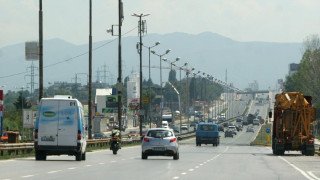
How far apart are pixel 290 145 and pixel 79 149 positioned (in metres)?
18.2

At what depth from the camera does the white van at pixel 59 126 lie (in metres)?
37.5

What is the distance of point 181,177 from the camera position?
26.5 m

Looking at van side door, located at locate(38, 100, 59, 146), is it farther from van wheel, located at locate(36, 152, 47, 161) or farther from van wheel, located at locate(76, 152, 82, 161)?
van wheel, located at locate(76, 152, 82, 161)

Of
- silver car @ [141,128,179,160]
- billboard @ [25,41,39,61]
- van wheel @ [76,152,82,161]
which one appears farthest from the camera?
billboard @ [25,41,39,61]

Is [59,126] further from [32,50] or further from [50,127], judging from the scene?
[32,50]

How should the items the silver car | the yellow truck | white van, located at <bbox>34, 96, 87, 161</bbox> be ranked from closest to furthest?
white van, located at <bbox>34, 96, 87, 161</bbox> < the silver car < the yellow truck

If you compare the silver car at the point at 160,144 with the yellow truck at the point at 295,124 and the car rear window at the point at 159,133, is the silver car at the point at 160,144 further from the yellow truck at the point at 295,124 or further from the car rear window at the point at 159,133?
the yellow truck at the point at 295,124

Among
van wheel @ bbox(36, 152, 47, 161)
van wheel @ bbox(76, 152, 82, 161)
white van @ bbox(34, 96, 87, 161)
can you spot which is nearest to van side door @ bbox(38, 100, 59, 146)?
white van @ bbox(34, 96, 87, 161)

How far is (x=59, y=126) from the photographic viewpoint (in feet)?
124

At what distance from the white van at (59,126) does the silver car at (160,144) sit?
5227 millimetres

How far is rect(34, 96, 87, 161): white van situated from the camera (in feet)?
123

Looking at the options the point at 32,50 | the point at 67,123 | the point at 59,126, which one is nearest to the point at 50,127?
the point at 59,126

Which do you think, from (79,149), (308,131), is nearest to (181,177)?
(79,149)

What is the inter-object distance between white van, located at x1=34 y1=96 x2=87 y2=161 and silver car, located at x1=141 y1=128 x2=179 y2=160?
523 centimetres
